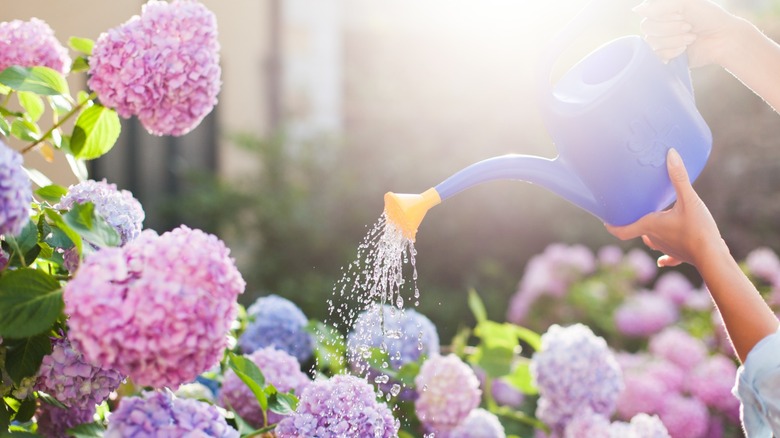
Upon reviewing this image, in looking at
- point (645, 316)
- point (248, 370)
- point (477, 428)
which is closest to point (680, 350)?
point (645, 316)

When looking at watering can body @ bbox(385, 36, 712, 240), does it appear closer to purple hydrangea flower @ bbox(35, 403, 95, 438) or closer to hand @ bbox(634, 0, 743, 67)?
hand @ bbox(634, 0, 743, 67)

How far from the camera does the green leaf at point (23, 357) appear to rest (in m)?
0.78

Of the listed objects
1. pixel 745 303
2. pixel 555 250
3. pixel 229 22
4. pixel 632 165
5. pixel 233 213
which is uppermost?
pixel 632 165

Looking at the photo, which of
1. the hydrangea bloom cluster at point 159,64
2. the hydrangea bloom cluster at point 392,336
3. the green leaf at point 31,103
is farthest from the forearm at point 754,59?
the green leaf at point 31,103

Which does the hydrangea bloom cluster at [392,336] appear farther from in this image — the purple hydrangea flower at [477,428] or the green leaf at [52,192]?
the green leaf at [52,192]

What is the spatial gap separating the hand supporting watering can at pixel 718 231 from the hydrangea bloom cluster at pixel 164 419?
619 mm

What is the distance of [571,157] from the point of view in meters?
1.13

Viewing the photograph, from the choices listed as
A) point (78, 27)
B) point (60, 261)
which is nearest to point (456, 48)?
point (78, 27)

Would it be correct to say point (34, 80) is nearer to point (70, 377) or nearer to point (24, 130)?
point (24, 130)

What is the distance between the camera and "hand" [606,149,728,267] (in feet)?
3.49

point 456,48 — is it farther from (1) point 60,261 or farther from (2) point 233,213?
(1) point 60,261

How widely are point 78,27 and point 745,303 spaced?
11.6 ft

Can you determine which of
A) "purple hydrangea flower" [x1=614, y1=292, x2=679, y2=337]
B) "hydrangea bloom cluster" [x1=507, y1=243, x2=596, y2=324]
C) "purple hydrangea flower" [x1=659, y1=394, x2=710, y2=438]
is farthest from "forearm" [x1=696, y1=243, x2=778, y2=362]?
"hydrangea bloom cluster" [x1=507, y1=243, x2=596, y2=324]

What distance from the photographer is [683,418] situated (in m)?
2.01
